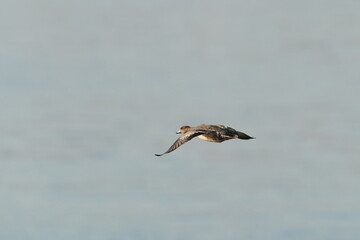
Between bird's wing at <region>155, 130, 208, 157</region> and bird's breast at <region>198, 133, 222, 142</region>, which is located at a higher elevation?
bird's breast at <region>198, 133, 222, 142</region>

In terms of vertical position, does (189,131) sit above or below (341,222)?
below

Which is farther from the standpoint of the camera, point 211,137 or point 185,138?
point 211,137

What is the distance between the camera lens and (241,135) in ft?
57.7

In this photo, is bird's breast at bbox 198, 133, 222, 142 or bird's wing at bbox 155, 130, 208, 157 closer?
bird's wing at bbox 155, 130, 208, 157

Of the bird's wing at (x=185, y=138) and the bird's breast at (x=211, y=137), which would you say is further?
the bird's breast at (x=211, y=137)

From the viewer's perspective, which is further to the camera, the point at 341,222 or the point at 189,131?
the point at 341,222

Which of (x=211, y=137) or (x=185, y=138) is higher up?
(x=211, y=137)

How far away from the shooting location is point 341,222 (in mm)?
53875

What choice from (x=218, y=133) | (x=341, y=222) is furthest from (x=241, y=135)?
(x=341, y=222)

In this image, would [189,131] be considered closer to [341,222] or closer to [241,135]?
[241,135]

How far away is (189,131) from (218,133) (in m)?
0.74

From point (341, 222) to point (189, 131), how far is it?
1554 inches

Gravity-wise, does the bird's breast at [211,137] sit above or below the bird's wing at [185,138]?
above

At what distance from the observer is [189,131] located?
17094mm
